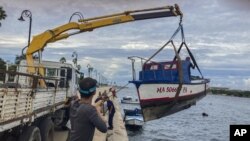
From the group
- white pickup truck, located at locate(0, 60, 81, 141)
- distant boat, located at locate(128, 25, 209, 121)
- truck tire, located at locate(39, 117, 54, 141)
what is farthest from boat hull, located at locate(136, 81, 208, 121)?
truck tire, located at locate(39, 117, 54, 141)

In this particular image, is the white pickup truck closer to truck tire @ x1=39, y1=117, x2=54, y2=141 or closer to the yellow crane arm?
truck tire @ x1=39, y1=117, x2=54, y2=141

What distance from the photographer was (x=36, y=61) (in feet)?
69.8

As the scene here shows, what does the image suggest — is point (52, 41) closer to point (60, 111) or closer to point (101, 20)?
point (101, 20)

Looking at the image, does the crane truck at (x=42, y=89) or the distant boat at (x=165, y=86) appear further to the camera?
the distant boat at (x=165, y=86)

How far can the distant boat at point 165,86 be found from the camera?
835 inches

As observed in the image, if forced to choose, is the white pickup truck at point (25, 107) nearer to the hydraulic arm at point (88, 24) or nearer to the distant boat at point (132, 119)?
the hydraulic arm at point (88, 24)

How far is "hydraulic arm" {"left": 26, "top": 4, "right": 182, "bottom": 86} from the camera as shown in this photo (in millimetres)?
20750

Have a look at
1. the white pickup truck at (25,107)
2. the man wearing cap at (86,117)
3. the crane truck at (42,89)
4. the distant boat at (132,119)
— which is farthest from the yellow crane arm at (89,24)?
the distant boat at (132,119)

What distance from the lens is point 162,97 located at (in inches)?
848

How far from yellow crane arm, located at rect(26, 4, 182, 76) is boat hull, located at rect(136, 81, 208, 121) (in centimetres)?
319

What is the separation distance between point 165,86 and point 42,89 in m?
10.4

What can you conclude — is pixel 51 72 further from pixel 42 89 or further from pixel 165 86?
pixel 42 89

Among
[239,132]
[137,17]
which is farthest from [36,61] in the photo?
[239,132]

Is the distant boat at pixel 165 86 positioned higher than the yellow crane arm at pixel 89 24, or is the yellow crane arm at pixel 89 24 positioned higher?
the yellow crane arm at pixel 89 24
